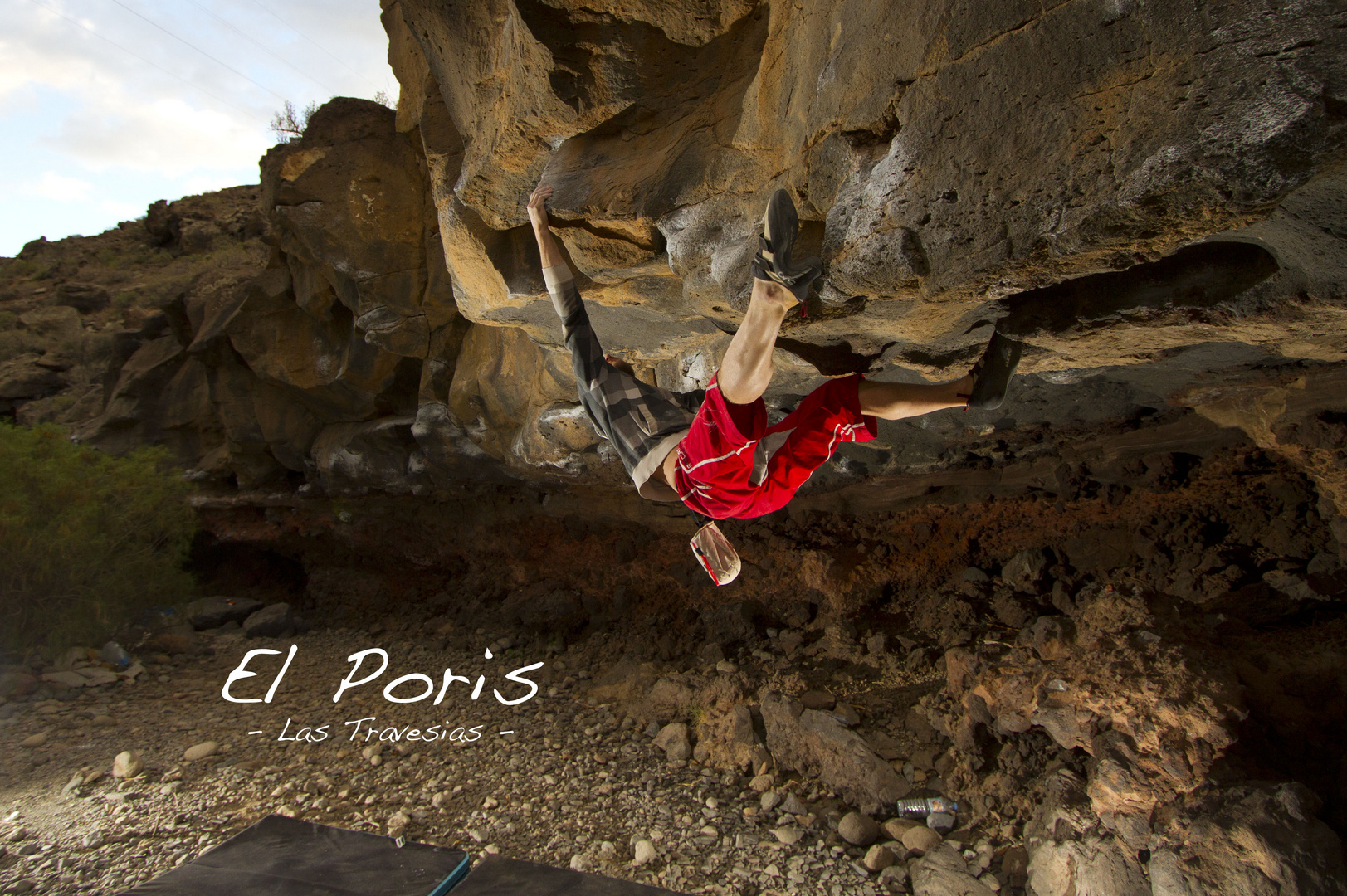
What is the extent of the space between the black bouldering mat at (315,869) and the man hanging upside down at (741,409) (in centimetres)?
115

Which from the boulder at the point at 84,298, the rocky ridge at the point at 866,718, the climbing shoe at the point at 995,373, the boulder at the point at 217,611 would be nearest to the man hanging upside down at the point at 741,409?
the climbing shoe at the point at 995,373

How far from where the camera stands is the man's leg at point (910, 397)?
1.91 meters

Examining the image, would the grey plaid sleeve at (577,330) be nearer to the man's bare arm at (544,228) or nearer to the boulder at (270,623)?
the man's bare arm at (544,228)

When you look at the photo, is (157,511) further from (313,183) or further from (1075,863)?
(1075,863)

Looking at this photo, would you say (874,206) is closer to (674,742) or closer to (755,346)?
(755,346)

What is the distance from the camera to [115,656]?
577 centimetres

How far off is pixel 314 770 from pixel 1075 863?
3898 mm

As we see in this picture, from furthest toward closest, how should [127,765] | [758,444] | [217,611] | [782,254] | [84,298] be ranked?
[84,298] → [217,611] → [127,765] → [758,444] → [782,254]

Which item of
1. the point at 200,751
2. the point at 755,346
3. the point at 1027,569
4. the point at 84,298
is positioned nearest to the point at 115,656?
the point at 200,751

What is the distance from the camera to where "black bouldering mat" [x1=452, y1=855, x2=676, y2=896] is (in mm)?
1601

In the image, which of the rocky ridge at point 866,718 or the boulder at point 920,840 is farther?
the boulder at point 920,840

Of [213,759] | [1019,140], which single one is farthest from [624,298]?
[213,759]

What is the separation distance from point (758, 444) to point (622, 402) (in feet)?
1.59

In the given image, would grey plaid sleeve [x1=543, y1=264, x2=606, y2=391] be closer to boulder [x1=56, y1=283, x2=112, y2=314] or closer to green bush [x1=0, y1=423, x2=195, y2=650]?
green bush [x1=0, y1=423, x2=195, y2=650]
